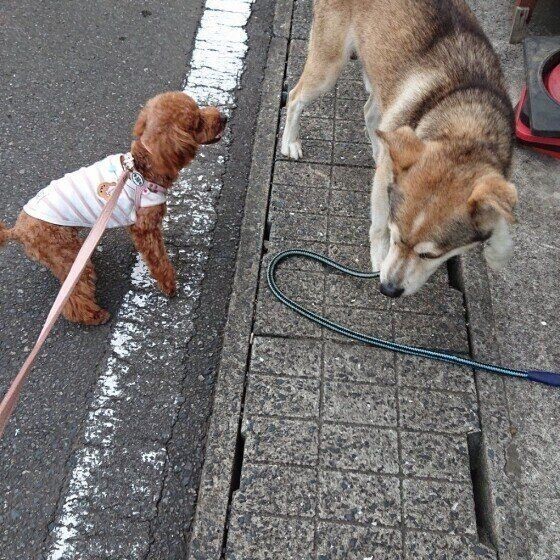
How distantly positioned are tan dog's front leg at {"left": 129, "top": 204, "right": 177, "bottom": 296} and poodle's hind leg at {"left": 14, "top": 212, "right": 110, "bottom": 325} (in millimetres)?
304

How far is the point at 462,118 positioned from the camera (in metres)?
2.90

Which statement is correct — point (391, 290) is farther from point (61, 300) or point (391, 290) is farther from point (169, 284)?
point (61, 300)

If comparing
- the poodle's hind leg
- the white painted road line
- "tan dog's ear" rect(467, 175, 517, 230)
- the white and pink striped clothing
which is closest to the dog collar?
the white and pink striped clothing

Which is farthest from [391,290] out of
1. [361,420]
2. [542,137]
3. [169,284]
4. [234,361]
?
[542,137]

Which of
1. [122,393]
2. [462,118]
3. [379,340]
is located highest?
[462,118]

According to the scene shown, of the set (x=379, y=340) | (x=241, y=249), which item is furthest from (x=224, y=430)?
(x=241, y=249)

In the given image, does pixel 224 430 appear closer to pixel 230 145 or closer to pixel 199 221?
pixel 199 221

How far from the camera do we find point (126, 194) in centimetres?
282

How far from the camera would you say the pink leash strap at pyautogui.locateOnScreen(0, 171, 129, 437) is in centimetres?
187

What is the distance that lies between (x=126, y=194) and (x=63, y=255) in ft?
1.44

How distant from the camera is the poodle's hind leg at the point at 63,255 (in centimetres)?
275

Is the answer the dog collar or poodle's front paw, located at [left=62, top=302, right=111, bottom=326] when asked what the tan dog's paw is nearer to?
poodle's front paw, located at [left=62, top=302, right=111, bottom=326]

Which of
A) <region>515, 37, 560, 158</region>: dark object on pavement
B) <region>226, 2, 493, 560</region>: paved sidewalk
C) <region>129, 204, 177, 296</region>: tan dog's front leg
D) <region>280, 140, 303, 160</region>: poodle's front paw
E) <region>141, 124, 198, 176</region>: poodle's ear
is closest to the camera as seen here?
<region>226, 2, 493, 560</region>: paved sidewalk

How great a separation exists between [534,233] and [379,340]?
4.41ft
